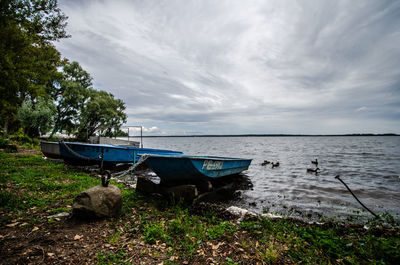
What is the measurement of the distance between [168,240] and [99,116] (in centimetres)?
3393

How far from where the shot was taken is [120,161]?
38.7 ft

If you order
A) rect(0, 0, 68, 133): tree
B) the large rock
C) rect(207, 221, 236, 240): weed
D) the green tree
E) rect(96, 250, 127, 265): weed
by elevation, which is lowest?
rect(207, 221, 236, 240): weed

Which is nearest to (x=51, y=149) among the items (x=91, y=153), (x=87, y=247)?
(x=91, y=153)

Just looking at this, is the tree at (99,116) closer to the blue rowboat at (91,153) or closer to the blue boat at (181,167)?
the blue rowboat at (91,153)

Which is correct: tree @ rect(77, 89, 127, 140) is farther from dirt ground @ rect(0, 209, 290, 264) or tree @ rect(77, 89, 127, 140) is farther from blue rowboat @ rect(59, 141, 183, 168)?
dirt ground @ rect(0, 209, 290, 264)

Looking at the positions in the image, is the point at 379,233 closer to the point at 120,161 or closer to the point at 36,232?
the point at 36,232

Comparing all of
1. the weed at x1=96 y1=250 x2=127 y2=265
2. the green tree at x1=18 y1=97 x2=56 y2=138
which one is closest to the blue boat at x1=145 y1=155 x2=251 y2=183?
the weed at x1=96 y1=250 x2=127 y2=265

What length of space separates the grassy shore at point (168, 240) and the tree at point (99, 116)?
29592mm

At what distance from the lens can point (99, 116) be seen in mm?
32500

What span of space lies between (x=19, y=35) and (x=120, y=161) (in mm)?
9511

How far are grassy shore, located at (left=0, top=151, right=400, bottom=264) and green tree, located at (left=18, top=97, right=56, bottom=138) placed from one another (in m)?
24.6

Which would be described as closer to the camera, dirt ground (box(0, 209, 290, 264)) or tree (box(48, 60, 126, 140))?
dirt ground (box(0, 209, 290, 264))

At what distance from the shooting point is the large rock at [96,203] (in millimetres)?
4156

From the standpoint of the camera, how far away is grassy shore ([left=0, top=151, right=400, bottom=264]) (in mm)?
3127
